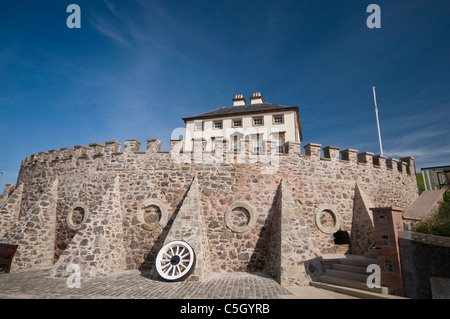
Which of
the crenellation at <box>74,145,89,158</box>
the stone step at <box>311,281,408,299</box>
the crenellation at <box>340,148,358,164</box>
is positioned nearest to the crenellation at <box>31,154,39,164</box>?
the crenellation at <box>74,145,89,158</box>

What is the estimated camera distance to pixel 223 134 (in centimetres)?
2181

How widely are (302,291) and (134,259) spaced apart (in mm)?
7365

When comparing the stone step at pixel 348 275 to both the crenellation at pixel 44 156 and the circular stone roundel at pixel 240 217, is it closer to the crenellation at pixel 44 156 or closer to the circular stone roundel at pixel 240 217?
the circular stone roundel at pixel 240 217

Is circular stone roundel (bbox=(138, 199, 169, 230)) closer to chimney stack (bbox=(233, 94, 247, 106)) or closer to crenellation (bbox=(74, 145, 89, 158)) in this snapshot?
crenellation (bbox=(74, 145, 89, 158))

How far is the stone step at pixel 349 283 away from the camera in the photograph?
20.5 feet

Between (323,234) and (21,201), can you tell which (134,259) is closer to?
(323,234)

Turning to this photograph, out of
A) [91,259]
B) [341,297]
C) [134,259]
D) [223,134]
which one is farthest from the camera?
[223,134]

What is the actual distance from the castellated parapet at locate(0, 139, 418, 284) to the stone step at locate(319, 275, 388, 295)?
2.65 feet

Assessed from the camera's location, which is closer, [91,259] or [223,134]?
[91,259]

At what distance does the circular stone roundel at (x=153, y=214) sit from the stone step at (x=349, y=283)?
7.09m

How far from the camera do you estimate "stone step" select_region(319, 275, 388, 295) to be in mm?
6250

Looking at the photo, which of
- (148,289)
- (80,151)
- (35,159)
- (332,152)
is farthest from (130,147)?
(332,152)

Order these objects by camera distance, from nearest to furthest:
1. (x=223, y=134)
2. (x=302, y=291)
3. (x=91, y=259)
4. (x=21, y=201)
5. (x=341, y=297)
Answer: (x=341, y=297)
(x=302, y=291)
(x=91, y=259)
(x=21, y=201)
(x=223, y=134)
